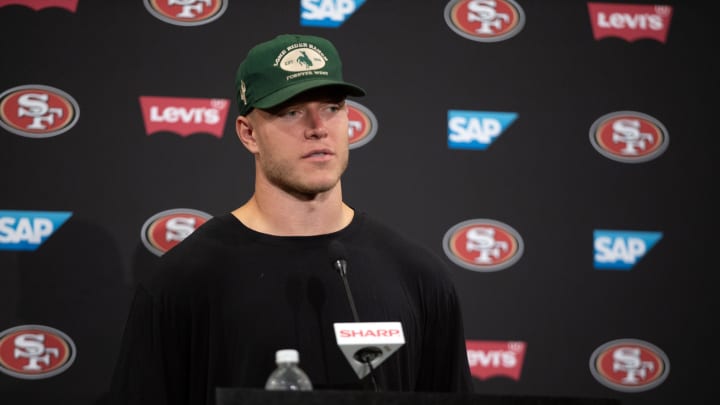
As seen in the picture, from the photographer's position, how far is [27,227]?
119 inches

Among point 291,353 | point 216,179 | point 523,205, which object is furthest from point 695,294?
point 291,353

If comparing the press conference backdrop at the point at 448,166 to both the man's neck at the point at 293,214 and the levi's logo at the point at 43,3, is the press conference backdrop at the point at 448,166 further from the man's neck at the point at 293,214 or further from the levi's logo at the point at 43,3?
the man's neck at the point at 293,214

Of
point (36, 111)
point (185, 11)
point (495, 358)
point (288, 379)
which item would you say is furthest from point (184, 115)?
point (288, 379)

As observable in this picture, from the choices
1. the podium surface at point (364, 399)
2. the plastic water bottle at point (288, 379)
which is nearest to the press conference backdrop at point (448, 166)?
the plastic water bottle at point (288, 379)

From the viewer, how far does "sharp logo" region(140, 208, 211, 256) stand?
3070mm

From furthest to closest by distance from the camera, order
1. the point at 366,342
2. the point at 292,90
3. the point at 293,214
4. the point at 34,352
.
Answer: the point at 34,352
the point at 293,214
the point at 292,90
the point at 366,342

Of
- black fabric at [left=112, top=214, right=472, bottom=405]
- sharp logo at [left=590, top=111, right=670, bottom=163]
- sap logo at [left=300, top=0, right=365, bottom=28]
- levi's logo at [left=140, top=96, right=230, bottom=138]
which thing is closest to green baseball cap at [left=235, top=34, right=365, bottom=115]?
black fabric at [left=112, top=214, right=472, bottom=405]

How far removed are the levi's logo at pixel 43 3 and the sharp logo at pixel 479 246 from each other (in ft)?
4.83

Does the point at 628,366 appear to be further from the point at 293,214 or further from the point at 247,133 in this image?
the point at 247,133

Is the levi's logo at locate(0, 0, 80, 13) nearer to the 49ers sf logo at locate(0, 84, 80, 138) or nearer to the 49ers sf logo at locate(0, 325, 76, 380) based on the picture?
the 49ers sf logo at locate(0, 84, 80, 138)

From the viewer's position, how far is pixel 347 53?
3252 mm

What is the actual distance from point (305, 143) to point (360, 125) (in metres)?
0.88

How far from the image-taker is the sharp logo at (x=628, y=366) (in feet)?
10.6

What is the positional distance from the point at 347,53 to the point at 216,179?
24.8 inches
